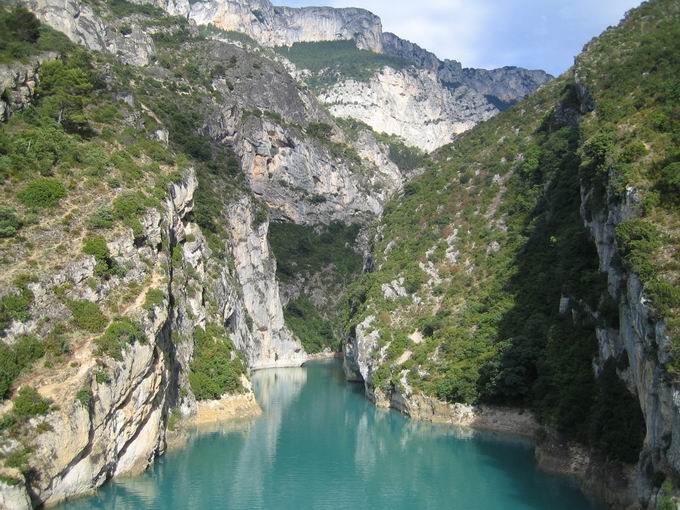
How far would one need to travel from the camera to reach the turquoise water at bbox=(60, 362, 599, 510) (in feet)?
103

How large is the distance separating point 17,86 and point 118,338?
21994mm

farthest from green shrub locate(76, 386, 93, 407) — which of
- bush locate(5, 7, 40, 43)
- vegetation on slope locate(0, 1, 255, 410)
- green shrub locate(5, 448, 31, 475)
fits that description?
bush locate(5, 7, 40, 43)

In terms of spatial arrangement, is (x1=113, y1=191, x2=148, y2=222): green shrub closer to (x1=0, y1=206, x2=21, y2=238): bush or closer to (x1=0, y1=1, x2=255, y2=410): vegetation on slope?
(x1=0, y1=1, x2=255, y2=410): vegetation on slope

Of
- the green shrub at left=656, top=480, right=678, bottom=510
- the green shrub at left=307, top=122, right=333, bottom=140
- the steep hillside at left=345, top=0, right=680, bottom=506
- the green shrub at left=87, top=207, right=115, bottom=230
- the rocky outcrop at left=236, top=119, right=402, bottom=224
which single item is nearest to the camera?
the green shrub at left=656, top=480, right=678, bottom=510

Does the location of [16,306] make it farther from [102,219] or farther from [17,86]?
[17,86]

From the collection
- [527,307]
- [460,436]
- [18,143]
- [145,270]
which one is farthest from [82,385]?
[527,307]

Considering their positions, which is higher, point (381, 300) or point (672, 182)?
point (672, 182)

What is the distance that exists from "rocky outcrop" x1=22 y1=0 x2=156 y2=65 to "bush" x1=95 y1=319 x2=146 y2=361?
65535mm

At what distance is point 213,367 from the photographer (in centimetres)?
4972

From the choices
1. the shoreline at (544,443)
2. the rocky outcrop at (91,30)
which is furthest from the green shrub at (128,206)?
the rocky outcrop at (91,30)

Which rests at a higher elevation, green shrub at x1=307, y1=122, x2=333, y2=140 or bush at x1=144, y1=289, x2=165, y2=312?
green shrub at x1=307, y1=122, x2=333, y2=140

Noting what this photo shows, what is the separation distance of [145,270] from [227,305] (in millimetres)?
32308

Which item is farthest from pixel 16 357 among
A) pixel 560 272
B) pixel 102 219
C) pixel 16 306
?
pixel 560 272

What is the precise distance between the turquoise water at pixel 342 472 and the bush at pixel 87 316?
776cm
